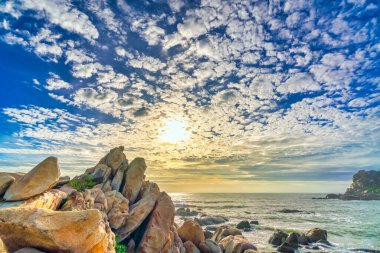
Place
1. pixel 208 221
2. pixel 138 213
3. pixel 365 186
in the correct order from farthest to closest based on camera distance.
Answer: pixel 365 186
pixel 208 221
pixel 138 213

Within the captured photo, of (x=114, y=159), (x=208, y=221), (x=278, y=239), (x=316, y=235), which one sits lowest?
(x=208, y=221)

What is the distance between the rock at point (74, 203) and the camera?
49.2ft

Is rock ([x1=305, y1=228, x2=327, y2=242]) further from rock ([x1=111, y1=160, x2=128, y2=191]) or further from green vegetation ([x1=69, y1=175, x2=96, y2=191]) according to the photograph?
green vegetation ([x1=69, y1=175, x2=96, y2=191])

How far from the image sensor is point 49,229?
974cm

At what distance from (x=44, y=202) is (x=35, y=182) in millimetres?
1327

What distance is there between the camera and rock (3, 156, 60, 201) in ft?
42.8

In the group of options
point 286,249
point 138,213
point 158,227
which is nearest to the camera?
point 158,227

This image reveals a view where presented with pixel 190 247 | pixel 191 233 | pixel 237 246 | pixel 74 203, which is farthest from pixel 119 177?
pixel 237 246

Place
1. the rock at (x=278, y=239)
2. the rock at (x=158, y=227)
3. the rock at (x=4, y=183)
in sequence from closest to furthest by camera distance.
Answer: the rock at (x=4, y=183) → the rock at (x=158, y=227) → the rock at (x=278, y=239)

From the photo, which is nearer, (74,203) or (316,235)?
(74,203)

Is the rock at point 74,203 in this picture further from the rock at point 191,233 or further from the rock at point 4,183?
the rock at point 191,233

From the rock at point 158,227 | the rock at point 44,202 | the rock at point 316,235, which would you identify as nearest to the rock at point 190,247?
the rock at point 158,227

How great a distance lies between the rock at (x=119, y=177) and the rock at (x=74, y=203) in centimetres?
1035

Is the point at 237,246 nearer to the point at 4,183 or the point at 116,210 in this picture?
the point at 116,210
